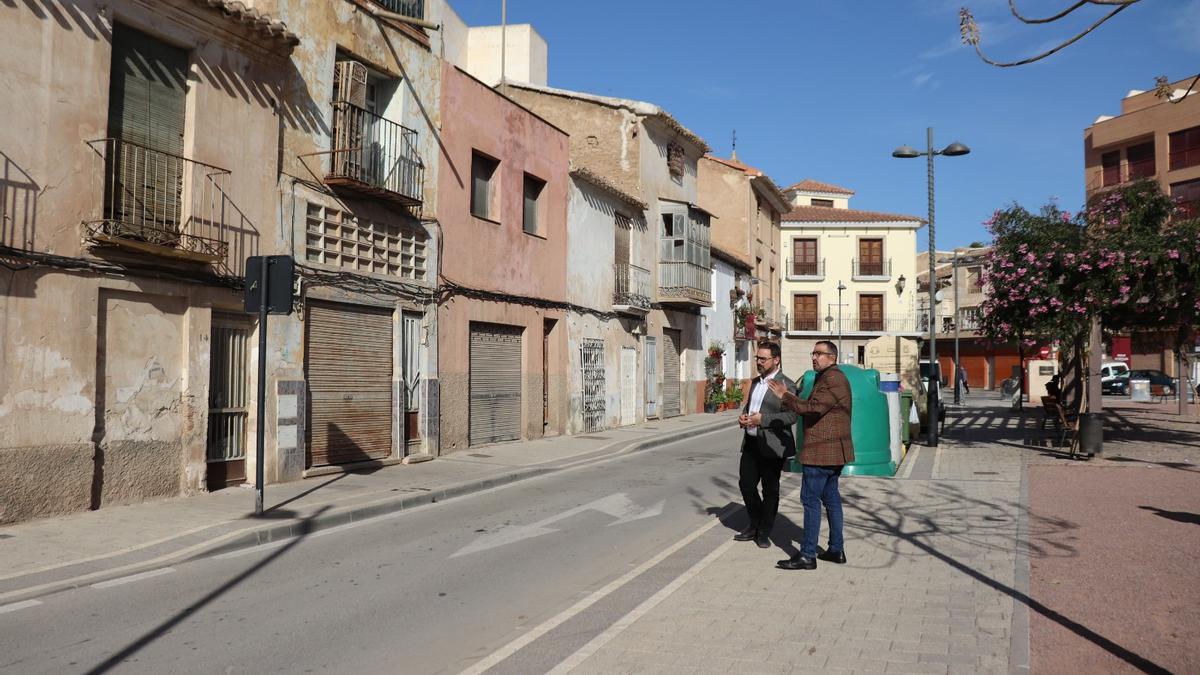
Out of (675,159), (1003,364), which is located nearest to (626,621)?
(675,159)

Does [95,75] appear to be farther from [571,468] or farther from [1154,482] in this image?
[1154,482]

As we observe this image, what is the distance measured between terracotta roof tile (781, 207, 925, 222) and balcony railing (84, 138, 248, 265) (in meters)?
42.6

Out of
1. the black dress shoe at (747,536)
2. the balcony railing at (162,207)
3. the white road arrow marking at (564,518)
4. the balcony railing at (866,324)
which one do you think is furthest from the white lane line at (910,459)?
the balcony railing at (866,324)

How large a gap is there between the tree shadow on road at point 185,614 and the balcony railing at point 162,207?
12.3 ft

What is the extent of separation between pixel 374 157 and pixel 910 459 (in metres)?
10.2

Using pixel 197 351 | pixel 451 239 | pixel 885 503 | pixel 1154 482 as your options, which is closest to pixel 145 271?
pixel 197 351

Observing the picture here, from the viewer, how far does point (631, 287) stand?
24.4 m

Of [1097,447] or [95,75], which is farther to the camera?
[1097,447]

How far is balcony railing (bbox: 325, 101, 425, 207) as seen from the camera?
1316cm

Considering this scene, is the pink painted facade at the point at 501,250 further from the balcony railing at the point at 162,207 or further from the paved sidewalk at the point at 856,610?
the paved sidewalk at the point at 856,610

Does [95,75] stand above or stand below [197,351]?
above

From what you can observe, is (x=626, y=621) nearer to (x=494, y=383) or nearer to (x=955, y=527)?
(x=955, y=527)

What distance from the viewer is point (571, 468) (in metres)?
14.7

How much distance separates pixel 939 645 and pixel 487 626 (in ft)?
8.77
